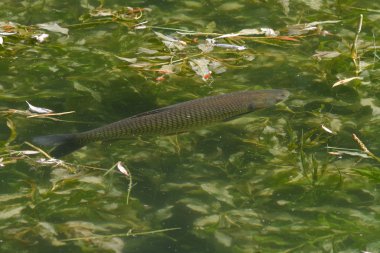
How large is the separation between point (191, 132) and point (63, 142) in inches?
30.7

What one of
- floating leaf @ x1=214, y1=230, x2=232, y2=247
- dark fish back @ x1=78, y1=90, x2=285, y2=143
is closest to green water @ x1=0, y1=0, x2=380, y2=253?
floating leaf @ x1=214, y1=230, x2=232, y2=247

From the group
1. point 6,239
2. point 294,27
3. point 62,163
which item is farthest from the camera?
point 294,27

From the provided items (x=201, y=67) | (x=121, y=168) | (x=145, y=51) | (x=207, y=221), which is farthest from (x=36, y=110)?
(x=207, y=221)

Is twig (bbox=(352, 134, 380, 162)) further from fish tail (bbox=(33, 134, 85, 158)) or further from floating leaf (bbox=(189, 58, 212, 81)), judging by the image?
fish tail (bbox=(33, 134, 85, 158))

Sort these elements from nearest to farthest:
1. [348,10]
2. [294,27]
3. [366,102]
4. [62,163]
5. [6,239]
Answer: [6,239]
[62,163]
[366,102]
[294,27]
[348,10]

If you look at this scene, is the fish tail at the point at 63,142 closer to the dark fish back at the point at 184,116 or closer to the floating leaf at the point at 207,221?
the dark fish back at the point at 184,116

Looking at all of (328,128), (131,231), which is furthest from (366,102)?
(131,231)

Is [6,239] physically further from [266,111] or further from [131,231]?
[266,111]

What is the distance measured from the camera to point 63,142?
451 cm

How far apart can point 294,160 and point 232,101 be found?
53cm

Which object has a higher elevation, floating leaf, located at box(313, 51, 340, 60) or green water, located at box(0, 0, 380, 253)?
floating leaf, located at box(313, 51, 340, 60)

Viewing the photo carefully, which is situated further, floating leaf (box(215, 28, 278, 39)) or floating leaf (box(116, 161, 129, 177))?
floating leaf (box(215, 28, 278, 39))

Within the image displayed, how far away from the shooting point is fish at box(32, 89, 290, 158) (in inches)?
178

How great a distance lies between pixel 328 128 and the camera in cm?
492
